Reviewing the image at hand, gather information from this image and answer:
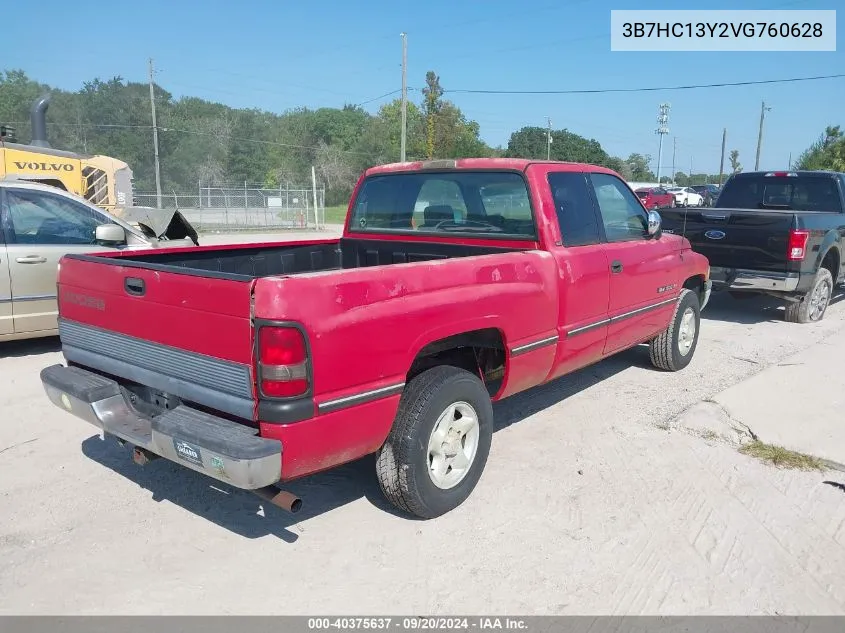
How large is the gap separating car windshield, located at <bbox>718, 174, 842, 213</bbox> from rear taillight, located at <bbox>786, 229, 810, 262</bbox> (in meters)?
2.04

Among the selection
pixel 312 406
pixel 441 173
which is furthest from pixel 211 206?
pixel 312 406

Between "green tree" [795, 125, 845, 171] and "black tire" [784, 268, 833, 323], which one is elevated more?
"green tree" [795, 125, 845, 171]

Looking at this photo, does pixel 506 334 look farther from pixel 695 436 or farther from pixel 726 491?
pixel 695 436

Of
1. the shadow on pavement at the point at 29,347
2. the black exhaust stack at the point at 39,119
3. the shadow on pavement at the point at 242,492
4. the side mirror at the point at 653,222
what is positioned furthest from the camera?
the black exhaust stack at the point at 39,119

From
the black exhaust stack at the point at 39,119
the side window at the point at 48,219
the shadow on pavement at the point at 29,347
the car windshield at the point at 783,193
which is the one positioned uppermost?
the black exhaust stack at the point at 39,119

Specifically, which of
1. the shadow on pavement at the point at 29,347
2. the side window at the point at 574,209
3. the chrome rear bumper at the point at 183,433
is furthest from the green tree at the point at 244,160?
the chrome rear bumper at the point at 183,433

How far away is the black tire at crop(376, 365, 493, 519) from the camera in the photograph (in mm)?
3318

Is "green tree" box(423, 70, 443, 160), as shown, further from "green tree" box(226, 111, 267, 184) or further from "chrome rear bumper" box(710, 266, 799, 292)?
"chrome rear bumper" box(710, 266, 799, 292)

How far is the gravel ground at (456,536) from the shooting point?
293cm

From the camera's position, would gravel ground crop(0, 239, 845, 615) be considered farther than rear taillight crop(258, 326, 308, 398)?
Yes

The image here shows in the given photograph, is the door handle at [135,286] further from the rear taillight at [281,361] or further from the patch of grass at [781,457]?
the patch of grass at [781,457]

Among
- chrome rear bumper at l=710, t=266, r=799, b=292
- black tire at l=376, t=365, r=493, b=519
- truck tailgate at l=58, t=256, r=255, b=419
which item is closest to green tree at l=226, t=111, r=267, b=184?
chrome rear bumper at l=710, t=266, r=799, b=292

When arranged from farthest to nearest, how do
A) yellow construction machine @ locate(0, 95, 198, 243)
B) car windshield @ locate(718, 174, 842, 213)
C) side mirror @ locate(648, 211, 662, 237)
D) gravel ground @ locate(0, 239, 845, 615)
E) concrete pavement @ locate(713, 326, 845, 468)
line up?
yellow construction machine @ locate(0, 95, 198, 243), car windshield @ locate(718, 174, 842, 213), side mirror @ locate(648, 211, 662, 237), concrete pavement @ locate(713, 326, 845, 468), gravel ground @ locate(0, 239, 845, 615)

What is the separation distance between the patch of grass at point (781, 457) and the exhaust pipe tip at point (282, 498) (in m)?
3.20
